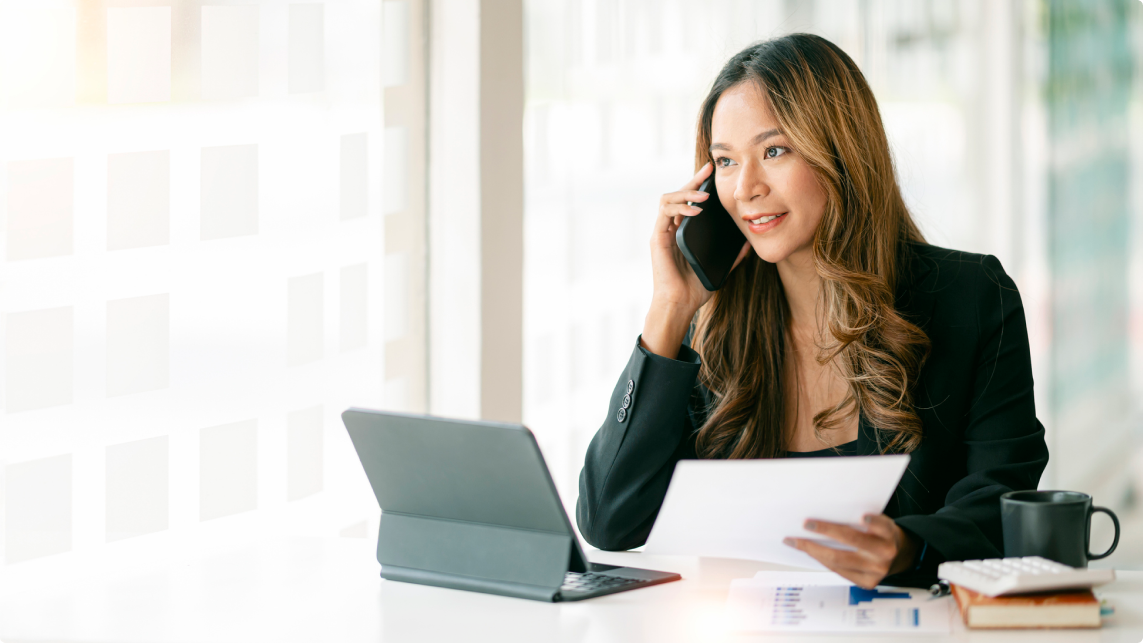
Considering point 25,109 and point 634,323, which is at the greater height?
point 25,109

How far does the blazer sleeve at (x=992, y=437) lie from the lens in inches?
50.7

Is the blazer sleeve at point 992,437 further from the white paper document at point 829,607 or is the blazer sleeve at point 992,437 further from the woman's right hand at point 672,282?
the woman's right hand at point 672,282

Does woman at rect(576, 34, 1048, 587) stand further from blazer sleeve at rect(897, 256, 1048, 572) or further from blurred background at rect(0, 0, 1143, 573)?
blurred background at rect(0, 0, 1143, 573)

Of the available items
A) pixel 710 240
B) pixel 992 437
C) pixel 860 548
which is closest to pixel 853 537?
pixel 860 548

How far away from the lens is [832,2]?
12.0 feet

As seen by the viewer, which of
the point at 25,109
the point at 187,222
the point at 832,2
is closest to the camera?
the point at 25,109

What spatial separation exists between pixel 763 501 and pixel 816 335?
2.54 ft

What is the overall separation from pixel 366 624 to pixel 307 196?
117cm

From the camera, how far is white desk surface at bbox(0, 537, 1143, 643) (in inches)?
43.9

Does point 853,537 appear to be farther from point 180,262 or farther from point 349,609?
point 180,262

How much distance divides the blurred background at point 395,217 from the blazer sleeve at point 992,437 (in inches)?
33.0

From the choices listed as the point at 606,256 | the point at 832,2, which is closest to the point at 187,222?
the point at 606,256

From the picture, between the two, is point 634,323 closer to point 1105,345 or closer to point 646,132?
point 646,132

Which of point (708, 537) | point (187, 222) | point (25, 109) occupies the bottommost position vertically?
point (708, 537)
